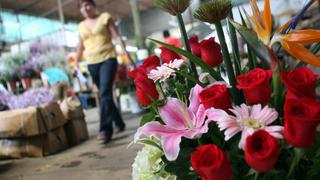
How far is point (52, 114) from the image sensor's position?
10.2 ft

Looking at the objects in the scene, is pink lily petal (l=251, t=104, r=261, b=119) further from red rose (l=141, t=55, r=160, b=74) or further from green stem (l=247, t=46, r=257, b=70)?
red rose (l=141, t=55, r=160, b=74)

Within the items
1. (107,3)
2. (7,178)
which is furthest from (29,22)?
(7,178)

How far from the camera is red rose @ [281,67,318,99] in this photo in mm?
467

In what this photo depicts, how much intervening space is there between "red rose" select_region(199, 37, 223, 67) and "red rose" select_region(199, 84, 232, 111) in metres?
0.15

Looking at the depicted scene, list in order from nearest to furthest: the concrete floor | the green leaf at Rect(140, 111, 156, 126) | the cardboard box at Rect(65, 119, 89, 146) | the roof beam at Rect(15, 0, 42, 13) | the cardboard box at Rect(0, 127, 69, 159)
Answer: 1. the green leaf at Rect(140, 111, 156, 126)
2. the concrete floor
3. the cardboard box at Rect(0, 127, 69, 159)
4. the cardboard box at Rect(65, 119, 89, 146)
5. the roof beam at Rect(15, 0, 42, 13)

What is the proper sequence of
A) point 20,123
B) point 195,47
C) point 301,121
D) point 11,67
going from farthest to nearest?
point 11,67 < point 20,123 < point 195,47 < point 301,121

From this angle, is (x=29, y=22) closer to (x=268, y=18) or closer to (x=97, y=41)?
(x=97, y=41)

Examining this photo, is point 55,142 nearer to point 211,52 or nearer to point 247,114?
point 211,52

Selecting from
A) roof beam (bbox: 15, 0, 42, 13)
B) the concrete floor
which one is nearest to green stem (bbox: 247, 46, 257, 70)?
the concrete floor

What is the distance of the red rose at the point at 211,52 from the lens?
66cm

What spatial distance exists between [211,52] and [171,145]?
22cm

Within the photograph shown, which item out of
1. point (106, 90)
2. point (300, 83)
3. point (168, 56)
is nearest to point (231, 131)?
point (300, 83)

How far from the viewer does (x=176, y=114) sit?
1.92ft

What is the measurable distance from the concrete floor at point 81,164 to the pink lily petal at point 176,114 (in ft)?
4.18
